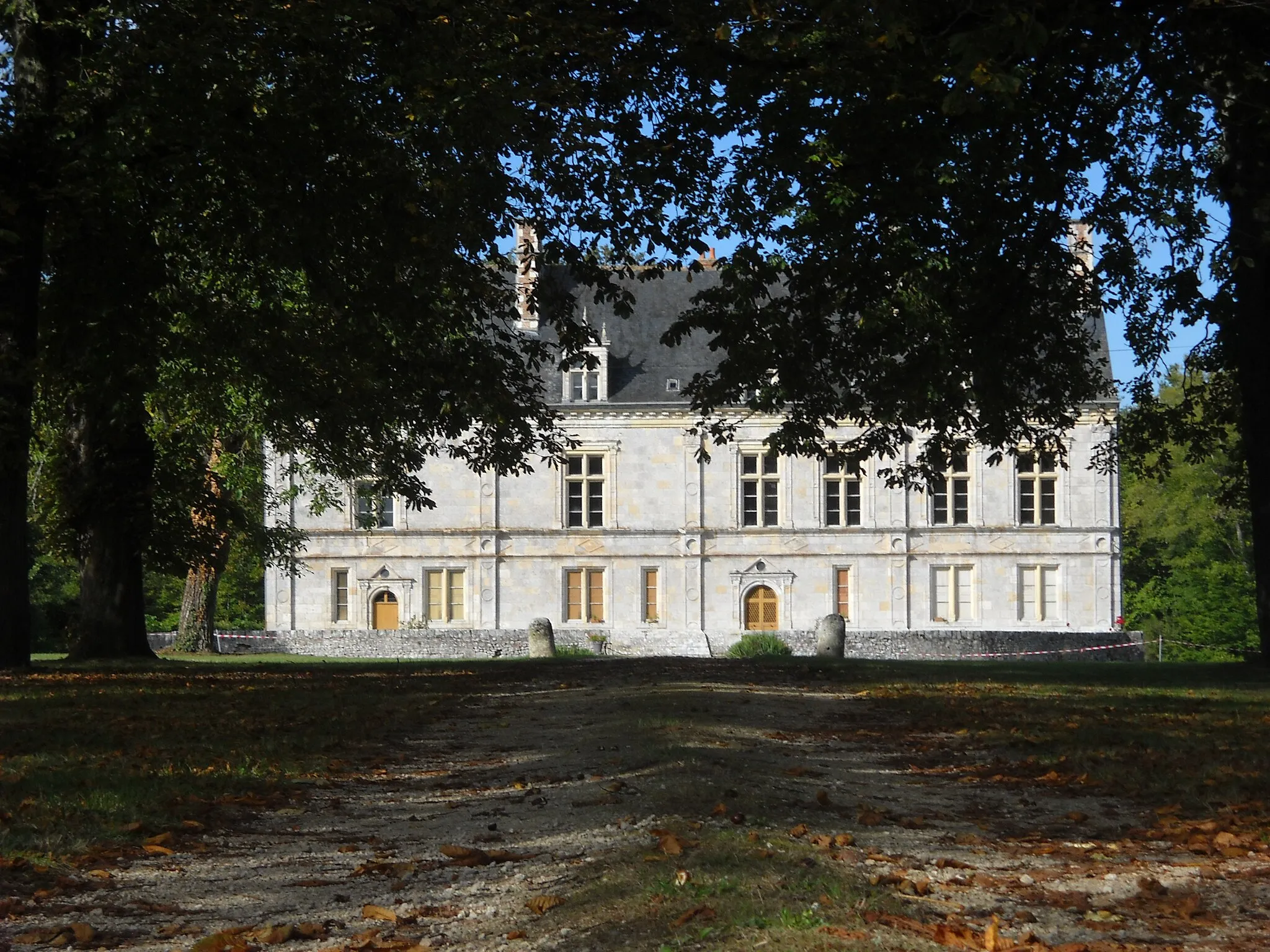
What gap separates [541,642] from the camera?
32000 mm

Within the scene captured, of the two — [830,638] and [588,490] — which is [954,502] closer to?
[588,490]

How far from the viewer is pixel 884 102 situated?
11984 millimetres

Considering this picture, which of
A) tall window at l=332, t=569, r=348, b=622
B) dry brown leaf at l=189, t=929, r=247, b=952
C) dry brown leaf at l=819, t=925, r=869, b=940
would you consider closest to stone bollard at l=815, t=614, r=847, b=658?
tall window at l=332, t=569, r=348, b=622

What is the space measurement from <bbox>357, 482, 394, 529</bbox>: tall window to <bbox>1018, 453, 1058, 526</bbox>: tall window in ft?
74.2

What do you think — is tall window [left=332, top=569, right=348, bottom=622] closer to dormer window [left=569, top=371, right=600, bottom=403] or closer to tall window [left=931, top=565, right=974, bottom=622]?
dormer window [left=569, top=371, right=600, bottom=403]

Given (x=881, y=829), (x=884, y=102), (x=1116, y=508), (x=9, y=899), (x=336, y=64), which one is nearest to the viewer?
(x=9, y=899)

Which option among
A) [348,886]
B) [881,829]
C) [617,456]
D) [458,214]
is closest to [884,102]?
[458,214]

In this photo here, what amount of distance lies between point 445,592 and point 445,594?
0.10 m

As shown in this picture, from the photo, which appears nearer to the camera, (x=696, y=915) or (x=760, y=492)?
(x=696, y=915)

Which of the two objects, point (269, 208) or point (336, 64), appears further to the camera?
point (269, 208)

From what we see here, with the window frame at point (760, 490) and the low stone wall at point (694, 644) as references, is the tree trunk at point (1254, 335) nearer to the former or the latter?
the low stone wall at point (694, 644)

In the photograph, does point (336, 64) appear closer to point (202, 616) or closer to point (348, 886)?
point (348, 886)

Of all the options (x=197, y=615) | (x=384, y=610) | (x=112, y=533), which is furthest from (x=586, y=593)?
(x=112, y=533)

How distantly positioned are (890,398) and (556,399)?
37315 mm
